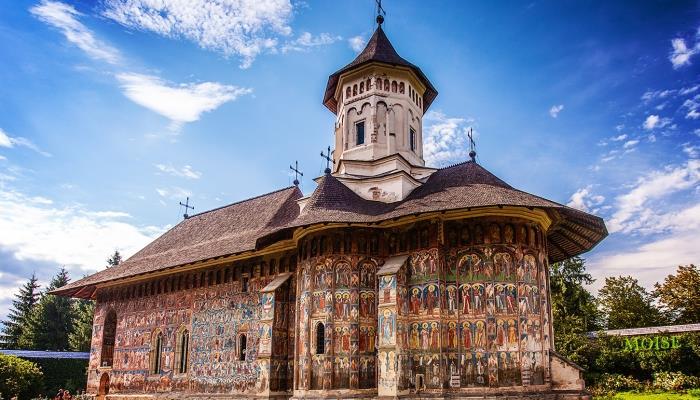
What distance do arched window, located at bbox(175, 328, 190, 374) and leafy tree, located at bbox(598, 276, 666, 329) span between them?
25.0m

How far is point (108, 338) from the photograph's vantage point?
87.6 feet

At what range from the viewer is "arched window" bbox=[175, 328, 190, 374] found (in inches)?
898

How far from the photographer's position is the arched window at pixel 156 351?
23.8 metres

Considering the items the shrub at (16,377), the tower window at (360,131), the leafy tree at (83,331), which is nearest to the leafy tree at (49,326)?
the leafy tree at (83,331)

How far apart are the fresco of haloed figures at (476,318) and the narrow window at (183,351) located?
1037 centimetres

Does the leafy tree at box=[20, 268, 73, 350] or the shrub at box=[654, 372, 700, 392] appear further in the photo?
the leafy tree at box=[20, 268, 73, 350]

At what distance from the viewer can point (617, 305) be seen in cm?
3572

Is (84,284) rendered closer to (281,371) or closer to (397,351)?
(281,371)

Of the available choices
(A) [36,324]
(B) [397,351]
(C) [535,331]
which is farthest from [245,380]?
(A) [36,324]

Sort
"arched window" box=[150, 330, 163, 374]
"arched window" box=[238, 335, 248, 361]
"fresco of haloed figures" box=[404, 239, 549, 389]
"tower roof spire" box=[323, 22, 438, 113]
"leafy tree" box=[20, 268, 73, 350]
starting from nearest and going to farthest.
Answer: "fresco of haloed figures" box=[404, 239, 549, 389] < "arched window" box=[238, 335, 248, 361] < "tower roof spire" box=[323, 22, 438, 113] < "arched window" box=[150, 330, 163, 374] < "leafy tree" box=[20, 268, 73, 350]

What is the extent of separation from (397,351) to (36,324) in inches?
1489

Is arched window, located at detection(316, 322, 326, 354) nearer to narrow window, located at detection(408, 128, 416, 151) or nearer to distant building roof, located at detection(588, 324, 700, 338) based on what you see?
narrow window, located at detection(408, 128, 416, 151)

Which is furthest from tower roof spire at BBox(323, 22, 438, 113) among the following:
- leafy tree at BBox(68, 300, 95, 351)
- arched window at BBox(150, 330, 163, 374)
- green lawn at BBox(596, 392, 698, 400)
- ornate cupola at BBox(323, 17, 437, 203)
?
leafy tree at BBox(68, 300, 95, 351)

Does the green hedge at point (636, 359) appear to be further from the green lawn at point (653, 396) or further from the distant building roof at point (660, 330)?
the green lawn at point (653, 396)
